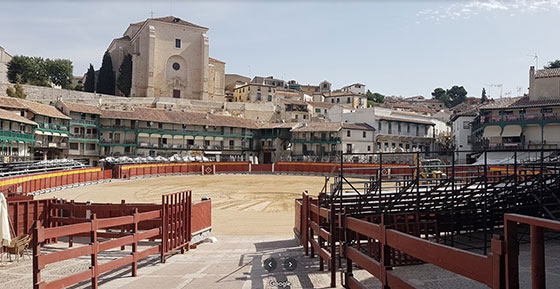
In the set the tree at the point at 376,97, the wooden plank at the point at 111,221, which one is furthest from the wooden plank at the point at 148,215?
the tree at the point at 376,97

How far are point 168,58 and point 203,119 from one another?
96.6ft

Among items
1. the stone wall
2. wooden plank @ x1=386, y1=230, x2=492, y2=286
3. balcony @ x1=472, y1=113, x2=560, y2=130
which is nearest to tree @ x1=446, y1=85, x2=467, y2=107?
the stone wall

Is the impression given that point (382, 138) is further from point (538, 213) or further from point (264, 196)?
point (538, 213)

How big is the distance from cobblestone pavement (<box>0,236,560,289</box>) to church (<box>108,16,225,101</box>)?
79.5 metres

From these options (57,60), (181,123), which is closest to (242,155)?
(181,123)

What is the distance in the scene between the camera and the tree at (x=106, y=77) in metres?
84.5

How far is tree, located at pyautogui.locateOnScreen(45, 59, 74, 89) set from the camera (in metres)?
88.3

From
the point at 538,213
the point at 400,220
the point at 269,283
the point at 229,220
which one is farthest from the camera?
the point at 229,220

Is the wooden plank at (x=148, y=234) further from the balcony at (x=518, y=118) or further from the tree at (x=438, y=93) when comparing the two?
the tree at (x=438, y=93)

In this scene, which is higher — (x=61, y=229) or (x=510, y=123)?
(x=510, y=123)

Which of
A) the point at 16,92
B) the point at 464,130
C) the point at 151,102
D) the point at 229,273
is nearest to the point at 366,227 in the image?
the point at 229,273

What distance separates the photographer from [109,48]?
317ft

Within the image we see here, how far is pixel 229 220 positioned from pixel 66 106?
47558mm

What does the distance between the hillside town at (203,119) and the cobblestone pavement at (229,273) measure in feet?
118
